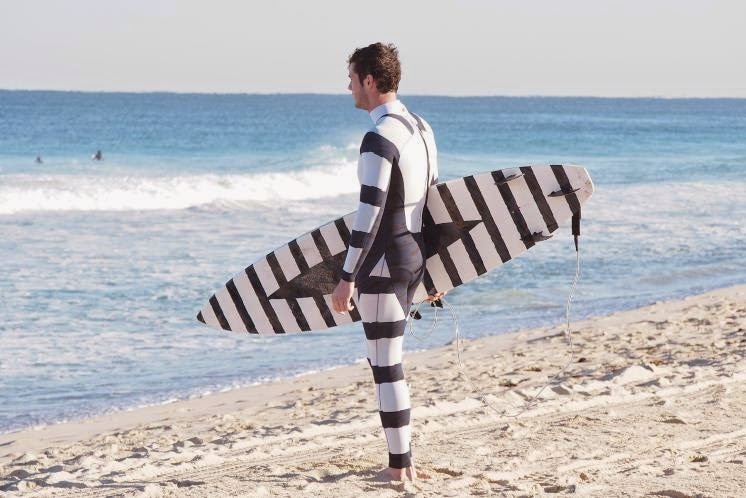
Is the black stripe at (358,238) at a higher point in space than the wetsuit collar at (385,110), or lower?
lower

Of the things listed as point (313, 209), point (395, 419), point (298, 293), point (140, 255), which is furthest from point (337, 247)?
point (313, 209)

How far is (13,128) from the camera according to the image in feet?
156

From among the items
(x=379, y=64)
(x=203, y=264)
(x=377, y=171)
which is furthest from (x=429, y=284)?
(x=203, y=264)

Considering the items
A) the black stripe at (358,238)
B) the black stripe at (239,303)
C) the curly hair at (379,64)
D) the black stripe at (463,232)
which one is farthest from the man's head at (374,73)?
the black stripe at (239,303)

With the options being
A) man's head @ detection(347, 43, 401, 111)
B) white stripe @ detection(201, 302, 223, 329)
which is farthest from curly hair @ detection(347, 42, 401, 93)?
white stripe @ detection(201, 302, 223, 329)

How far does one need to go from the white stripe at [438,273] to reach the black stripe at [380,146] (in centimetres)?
75

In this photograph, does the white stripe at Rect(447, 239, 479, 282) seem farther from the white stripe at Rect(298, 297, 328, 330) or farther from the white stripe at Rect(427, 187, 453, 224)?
the white stripe at Rect(298, 297, 328, 330)

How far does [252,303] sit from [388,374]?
1.17m

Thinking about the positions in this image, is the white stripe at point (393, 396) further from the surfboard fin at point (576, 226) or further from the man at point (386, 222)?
the surfboard fin at point (576, 226)

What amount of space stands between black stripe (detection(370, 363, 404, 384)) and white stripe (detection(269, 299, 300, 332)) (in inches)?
37.5

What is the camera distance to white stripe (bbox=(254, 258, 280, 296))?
4664 mm

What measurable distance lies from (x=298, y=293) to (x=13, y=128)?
151 ft

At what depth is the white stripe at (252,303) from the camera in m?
4.71

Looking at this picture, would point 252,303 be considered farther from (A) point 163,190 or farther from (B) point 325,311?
(A) point 163,190
